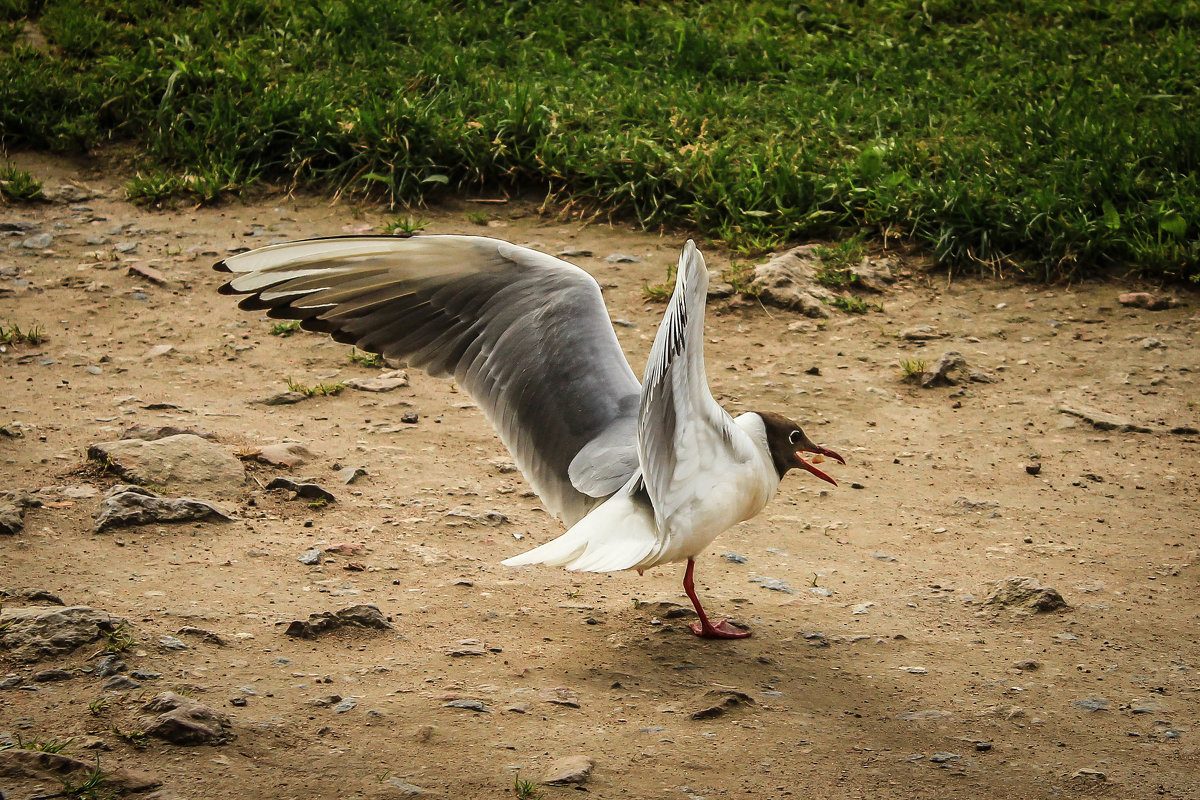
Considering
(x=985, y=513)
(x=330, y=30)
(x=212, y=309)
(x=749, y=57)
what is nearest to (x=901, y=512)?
(x=985, y=513)

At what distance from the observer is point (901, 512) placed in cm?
421

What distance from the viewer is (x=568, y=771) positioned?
2.59m

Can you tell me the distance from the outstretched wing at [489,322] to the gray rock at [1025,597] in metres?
1.23

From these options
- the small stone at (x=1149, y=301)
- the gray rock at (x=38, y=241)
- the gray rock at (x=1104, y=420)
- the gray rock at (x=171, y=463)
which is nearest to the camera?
the gray rock at (x=171, y=463)

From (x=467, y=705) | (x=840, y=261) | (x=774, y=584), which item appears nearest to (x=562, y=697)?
(x=467, y=705)

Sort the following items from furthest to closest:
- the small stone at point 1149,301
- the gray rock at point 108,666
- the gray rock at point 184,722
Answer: the small stone at point 1149,301
the gray rock at point 108,666
the gray rock at point 184,722

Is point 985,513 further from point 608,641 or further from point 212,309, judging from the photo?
point 212,309

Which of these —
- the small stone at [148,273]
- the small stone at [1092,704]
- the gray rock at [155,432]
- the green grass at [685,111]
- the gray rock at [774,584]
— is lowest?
the gray rock at [774,584]

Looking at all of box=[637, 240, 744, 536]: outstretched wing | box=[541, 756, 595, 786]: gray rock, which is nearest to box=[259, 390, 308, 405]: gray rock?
box=[637, 240, 744, 536]: outstretched wing

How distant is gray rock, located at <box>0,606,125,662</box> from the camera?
2.86 meters

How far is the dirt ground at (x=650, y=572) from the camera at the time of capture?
8.94 feet

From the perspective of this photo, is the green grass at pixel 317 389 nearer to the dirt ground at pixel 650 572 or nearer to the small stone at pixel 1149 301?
the dirt ground at pixel 650 572

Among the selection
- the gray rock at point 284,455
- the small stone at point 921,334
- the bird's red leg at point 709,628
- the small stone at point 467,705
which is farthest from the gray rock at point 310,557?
the small stone at point 921,334

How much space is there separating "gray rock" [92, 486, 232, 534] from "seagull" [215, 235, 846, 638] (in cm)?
66
